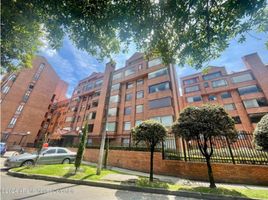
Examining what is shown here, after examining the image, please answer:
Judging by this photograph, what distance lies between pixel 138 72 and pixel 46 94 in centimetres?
2982

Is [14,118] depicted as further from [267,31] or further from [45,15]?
[267,31]

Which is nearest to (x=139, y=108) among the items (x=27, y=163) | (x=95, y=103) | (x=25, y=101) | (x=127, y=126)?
(x=127, y=126)

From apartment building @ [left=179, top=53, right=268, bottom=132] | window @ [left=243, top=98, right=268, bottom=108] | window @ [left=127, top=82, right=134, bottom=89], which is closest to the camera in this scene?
window @ [left=243, top=98, right=268, bottom=108]

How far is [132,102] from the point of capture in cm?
2969

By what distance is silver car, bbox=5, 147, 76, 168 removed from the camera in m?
11.6

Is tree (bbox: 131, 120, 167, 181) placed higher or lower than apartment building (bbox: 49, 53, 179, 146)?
lower

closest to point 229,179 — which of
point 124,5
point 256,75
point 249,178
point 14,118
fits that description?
point 249,178

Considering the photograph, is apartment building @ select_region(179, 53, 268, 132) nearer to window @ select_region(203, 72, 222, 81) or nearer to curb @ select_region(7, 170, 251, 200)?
window @ select_region(203, 72, 222, 81)

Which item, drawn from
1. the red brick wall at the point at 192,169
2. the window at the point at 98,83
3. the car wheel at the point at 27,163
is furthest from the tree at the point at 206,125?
the window at the point at 98,83

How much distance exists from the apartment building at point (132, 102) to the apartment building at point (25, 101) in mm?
9144

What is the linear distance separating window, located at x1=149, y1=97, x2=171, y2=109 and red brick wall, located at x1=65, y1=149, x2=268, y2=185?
1232 cm

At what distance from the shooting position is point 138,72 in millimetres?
31156

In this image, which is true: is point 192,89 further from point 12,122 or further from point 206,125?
Answer: point 12,122

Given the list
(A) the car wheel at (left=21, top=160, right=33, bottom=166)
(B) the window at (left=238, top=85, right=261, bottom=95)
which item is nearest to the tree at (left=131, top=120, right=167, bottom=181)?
(A) the car wheel at (left=21, top=160, right=33, bottom=166)
